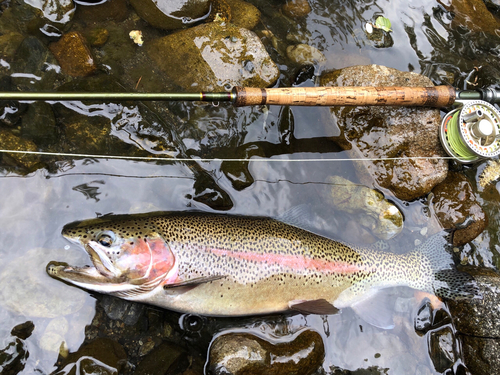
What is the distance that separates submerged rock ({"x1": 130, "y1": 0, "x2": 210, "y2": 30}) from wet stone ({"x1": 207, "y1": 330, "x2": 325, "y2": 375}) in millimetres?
3281

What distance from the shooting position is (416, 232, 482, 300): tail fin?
11.1 ft

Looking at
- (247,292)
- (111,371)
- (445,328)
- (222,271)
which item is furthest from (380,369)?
(111,371)

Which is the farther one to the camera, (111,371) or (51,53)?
(51,53)

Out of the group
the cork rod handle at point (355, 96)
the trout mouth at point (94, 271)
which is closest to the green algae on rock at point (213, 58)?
the cork rod handle at point (355, 96)

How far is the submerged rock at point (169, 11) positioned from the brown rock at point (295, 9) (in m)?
0.94

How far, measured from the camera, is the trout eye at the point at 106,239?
8.84 feet

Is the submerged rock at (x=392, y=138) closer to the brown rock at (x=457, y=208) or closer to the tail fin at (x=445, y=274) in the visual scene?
the brown rock at (x=457, y=208)

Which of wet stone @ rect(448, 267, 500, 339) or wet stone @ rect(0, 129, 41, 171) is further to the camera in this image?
wet stone @ rect(448, 267, 500, 339)

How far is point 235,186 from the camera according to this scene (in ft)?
11.2

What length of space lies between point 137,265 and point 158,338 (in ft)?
3.04

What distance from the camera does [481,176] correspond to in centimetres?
388

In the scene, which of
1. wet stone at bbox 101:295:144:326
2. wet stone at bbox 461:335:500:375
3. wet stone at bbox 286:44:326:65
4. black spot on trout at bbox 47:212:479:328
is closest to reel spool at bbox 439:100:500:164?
black spot on trout at bbox 47:212:479:328

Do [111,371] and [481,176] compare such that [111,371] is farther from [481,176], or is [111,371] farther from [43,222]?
[481,176]

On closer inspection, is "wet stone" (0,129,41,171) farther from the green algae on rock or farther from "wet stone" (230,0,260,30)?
"wet stone" (230,0,260,30)
